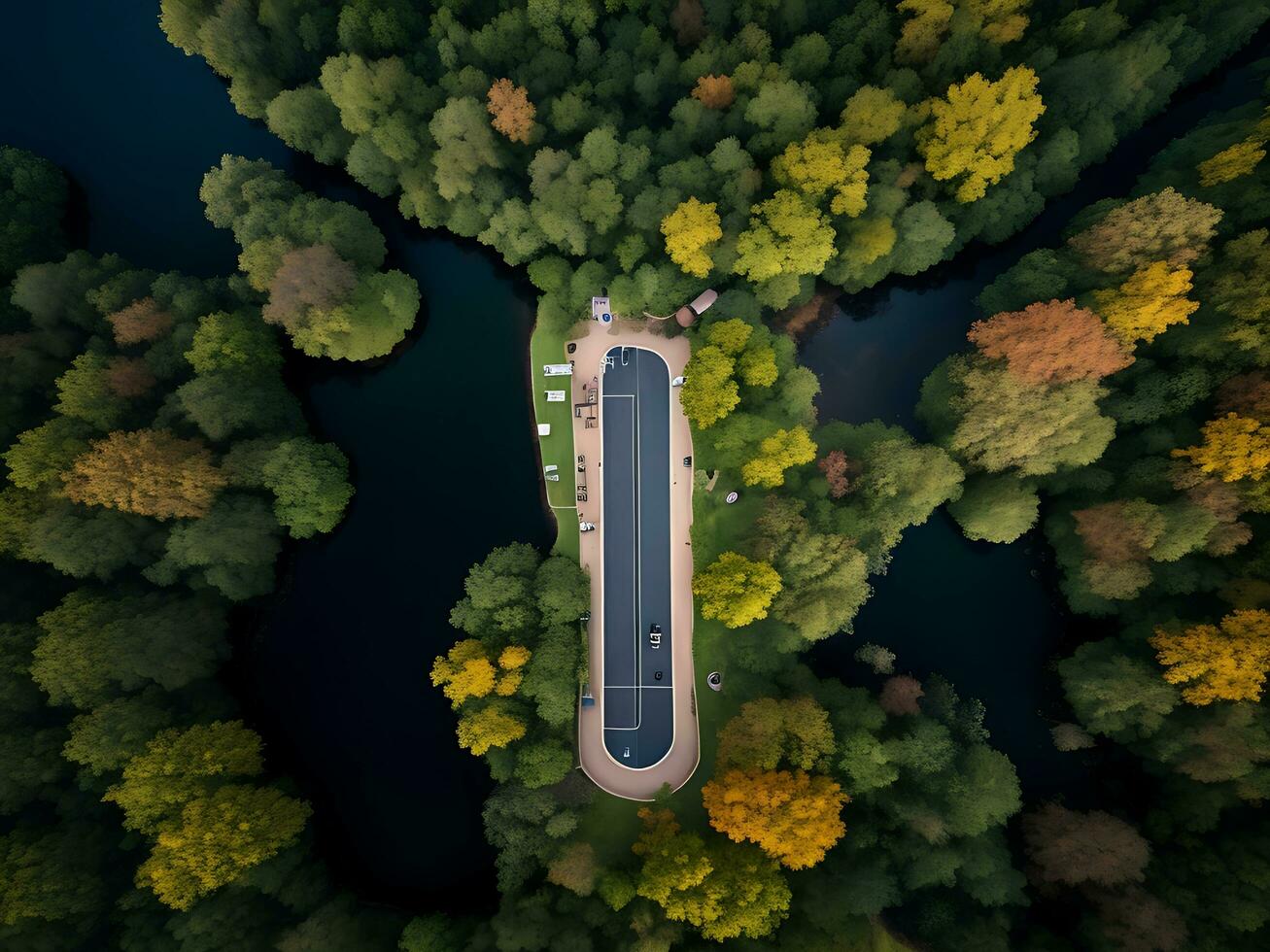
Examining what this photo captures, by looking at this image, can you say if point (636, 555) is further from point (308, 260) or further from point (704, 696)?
point (308, 260)

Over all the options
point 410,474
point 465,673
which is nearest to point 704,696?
point 465,673

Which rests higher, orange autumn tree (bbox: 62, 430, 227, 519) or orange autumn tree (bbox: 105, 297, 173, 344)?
orange autumn tree (bbox: 105, 297, 173, 344)

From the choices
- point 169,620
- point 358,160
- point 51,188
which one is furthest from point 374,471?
point 51,188

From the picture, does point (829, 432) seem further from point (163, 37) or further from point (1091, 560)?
point (163, 37)

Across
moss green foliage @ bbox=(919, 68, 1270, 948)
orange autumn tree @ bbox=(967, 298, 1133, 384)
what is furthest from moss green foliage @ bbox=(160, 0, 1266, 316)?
orange autumn tree @ bbox=(967, 298, 1133, 384)

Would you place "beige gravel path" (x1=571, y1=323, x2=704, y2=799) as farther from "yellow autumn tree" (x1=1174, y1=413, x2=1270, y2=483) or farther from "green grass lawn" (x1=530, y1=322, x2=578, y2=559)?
"yellow autumn tree" (x1=1174, y1=413, x2=1270, y2=483)

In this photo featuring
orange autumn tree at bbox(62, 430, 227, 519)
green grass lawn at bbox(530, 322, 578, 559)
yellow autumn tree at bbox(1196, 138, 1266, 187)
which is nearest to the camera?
orange autumn tree at bbox(62, 430, 227, 519)
